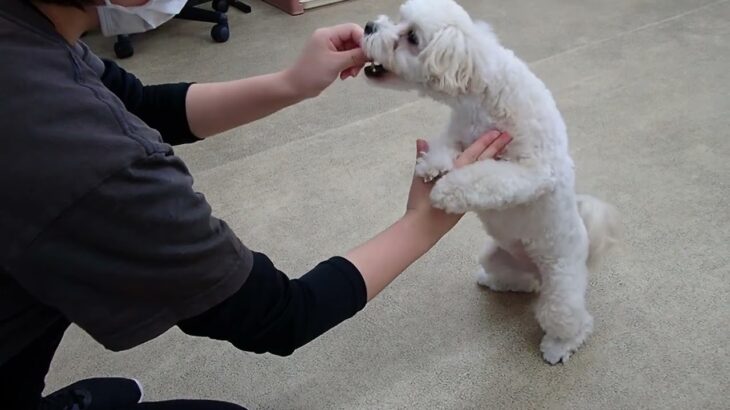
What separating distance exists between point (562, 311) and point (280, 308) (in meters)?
0.61

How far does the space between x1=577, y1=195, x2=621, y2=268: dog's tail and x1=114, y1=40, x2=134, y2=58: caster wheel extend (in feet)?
5.99

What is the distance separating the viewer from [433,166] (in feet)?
3.37

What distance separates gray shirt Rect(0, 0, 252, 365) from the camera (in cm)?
57

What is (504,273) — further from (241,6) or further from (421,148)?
(241,6)

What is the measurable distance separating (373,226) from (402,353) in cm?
37

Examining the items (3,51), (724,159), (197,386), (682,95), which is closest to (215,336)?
(3,51)

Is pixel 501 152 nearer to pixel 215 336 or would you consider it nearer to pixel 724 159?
pixel 215 336

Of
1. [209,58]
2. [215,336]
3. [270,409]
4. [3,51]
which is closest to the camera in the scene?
[3,51]

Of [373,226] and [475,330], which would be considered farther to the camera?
[373,226]

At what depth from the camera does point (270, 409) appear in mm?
1206

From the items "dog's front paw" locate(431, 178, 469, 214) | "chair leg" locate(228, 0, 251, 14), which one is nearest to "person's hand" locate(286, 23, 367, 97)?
"dog's front paw" locate(431, 178, 469, 214)

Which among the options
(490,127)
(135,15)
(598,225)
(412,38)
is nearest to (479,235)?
(598,225)

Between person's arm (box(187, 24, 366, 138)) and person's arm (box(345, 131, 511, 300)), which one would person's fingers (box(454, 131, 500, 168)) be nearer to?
person's arm (box(345, 131, 511, 300))

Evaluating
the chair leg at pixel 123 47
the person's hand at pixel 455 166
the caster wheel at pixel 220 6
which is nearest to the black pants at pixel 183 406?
the person's hand at pixel 455 166
